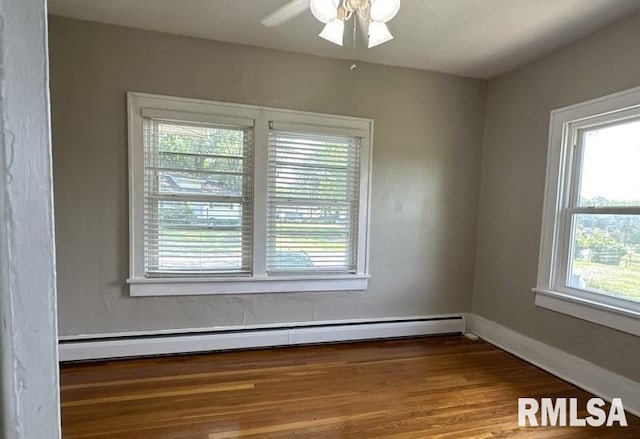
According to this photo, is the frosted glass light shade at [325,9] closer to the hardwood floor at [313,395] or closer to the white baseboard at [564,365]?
the hardwood floor at [313,395]

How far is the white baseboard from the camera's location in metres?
2.25

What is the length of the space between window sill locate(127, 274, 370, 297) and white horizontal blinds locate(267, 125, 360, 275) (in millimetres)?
79

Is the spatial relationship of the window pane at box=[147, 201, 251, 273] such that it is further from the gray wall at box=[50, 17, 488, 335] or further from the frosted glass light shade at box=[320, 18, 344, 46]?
the frosted glass light shade at box=[320, 18, 344, 46]

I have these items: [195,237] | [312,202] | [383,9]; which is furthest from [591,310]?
[195,237]

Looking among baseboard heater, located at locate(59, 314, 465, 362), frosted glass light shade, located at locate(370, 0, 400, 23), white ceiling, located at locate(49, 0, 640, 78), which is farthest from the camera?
baseboard heater, located at locate(59, 314, 465, 362)

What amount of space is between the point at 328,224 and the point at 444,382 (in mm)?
1470

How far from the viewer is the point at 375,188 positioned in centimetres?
320

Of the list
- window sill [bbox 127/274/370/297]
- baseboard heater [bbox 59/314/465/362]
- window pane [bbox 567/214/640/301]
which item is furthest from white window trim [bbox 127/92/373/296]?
window pane [bbox 567/214/640/301]

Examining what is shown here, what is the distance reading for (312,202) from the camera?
3.06 meters

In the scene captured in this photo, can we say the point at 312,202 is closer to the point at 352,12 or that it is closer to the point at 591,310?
the point at 352,12

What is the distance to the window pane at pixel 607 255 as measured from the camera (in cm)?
230

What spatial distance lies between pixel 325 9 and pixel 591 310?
8.26 feet

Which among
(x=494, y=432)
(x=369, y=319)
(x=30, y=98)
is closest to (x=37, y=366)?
(x=30, y=98)

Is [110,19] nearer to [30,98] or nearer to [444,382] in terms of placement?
[30,98]
